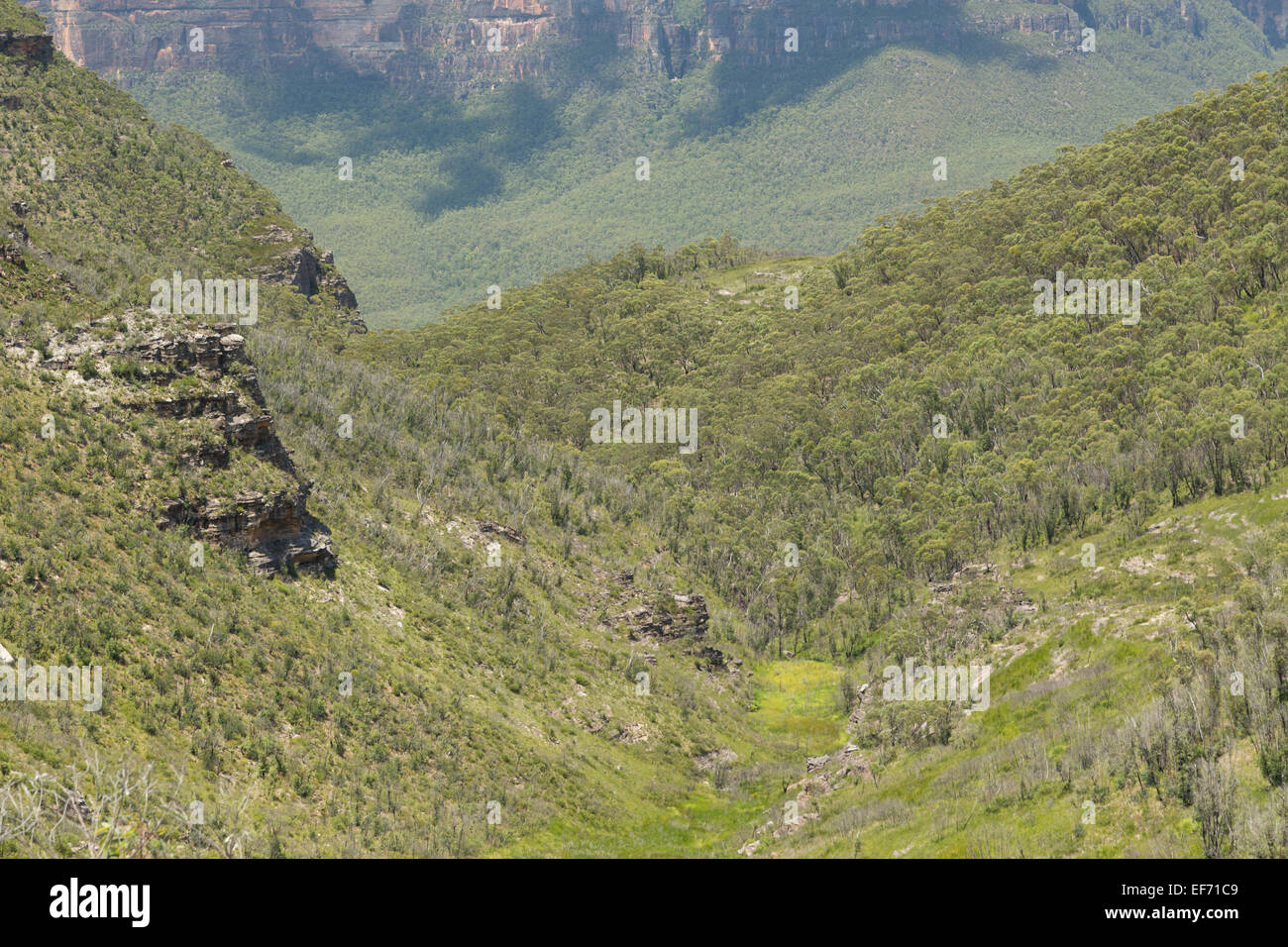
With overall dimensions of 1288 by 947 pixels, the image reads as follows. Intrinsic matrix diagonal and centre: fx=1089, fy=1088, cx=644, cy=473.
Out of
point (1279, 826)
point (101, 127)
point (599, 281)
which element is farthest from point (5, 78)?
point (1279, 826)

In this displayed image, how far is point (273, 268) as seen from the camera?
114 meters

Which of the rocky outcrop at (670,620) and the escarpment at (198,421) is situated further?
the rocky outcrop at (670,620)

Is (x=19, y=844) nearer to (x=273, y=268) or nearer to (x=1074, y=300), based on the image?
(x=1074, y=300)

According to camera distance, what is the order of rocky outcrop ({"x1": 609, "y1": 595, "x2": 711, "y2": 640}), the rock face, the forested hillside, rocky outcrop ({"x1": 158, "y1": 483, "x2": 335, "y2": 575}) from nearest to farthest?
the forested hillside → rocky outcrop ({"x1": 158, "y1": 483, "x2": 335, "y2": 575}) → the rock face → rocky outcrop ({"x1": 609, "y1": 595, "x2": 711, "y2": 640})

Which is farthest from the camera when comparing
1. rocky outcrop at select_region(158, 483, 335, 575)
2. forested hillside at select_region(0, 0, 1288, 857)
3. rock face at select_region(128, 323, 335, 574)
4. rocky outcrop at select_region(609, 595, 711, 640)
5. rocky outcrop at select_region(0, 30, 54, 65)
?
rocky outcrop at select_region(0, 30, 54, 65)

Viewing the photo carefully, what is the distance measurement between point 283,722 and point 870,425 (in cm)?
6712

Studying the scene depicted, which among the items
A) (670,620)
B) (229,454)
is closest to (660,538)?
(670,620)

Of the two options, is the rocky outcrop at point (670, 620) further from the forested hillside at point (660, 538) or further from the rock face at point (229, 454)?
the rock face at point (229, 454)

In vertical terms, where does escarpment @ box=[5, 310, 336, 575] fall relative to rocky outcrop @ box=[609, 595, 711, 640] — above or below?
above

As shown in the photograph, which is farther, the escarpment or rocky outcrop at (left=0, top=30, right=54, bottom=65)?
rocky outcrop at (left=0, top=30, right=54, bottom=65)

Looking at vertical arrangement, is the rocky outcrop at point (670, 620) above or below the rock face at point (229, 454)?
below

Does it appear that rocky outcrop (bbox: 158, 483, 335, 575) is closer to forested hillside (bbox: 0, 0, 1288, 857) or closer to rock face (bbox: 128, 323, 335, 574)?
rock face (bbox: 128, 323, 335, 574)

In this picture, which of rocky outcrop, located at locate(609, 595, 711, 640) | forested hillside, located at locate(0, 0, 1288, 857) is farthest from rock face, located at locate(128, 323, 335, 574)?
rocky outcrop, located at locate(609, 595, 711, 640)

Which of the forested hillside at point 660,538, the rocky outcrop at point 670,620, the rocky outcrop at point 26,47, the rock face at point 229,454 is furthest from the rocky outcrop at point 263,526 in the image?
the rocky outcrop at point 26,47
